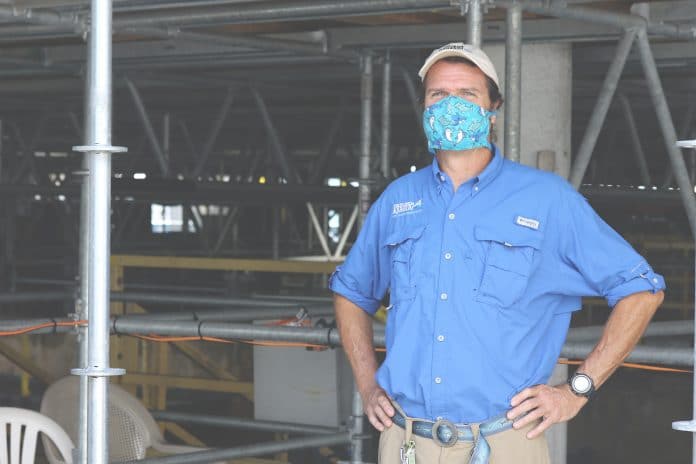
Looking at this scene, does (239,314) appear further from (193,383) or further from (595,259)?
(595,259)

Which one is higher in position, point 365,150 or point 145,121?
point 145,121

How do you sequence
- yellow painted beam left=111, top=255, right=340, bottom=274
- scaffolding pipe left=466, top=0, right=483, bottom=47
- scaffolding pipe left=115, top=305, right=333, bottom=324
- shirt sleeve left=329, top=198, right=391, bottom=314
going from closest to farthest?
shirt sleeve left=329, top=198, right=391, bottom=314 → scaffolding pipe left=466, top=0, right=483, bottom=47 → scaffolding pipe left=115, top=305, right=333, bottom=324 → yellow painted beam left=111, top=255, right=340, bottom=274

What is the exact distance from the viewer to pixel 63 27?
21.1 feet

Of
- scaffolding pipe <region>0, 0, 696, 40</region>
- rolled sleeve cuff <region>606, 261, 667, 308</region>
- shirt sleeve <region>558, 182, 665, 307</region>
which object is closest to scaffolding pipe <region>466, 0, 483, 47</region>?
scaffolding pipe <region>0, 0, 696, 40</region>

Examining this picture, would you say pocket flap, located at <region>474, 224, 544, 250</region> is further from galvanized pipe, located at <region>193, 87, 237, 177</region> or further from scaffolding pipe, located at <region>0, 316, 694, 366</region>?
galvanized pipe, located at <region>193, 87, 237, 177</region>

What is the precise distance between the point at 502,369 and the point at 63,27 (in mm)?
3603

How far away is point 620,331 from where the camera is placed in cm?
356

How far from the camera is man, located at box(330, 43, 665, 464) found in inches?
139

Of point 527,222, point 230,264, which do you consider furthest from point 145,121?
point 527,222

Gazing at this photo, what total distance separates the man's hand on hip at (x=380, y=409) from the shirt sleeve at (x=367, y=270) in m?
0.34

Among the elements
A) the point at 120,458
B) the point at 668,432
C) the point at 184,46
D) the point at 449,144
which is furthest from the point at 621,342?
the point at 668,432

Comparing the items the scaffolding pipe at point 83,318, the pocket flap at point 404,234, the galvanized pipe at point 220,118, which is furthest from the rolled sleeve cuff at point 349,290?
the galvanized pipe at point 220,118

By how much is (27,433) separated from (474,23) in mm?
2681

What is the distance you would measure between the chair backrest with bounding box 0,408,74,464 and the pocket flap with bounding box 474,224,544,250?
10.4 ft
